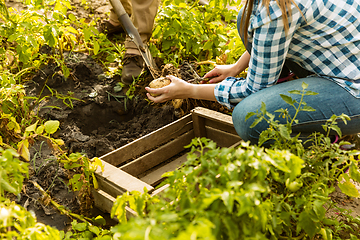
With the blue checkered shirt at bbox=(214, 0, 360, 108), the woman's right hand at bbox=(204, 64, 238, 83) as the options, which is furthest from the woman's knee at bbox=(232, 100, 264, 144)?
the woman's right hand at bbox=(204, 64, 238, 83)

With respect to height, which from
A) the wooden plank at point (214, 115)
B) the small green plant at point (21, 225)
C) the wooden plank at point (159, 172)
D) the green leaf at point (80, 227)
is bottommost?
the wooden plank at point (159, 172)

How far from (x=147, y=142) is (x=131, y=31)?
3.03ft

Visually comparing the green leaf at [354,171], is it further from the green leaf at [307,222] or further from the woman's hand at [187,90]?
the woman's hand at [187,90]

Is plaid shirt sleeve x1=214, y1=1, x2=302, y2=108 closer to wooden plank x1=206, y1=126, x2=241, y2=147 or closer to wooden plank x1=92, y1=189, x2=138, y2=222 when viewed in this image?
wooden plank x1=206, y1=126, x2=241, y2=147

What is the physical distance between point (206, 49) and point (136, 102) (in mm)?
691

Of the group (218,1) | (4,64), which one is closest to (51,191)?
(4,64)

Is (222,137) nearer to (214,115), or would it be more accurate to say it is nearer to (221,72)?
(214,115)

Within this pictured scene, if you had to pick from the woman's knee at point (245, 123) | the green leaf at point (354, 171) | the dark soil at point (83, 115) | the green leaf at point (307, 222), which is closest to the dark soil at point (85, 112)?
the dark soil at point (83, 115)

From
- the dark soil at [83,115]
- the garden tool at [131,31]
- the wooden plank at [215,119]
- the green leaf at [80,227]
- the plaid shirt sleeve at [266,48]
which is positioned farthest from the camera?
the garden tool at [131,31]

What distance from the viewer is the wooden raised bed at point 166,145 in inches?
72.0

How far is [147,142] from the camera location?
1.90 meters

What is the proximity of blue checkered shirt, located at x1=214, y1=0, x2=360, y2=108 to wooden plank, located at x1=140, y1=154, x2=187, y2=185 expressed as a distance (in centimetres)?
74

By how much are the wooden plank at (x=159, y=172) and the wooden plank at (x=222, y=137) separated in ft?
0.76

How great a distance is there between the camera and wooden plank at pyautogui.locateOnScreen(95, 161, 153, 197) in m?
1.45
